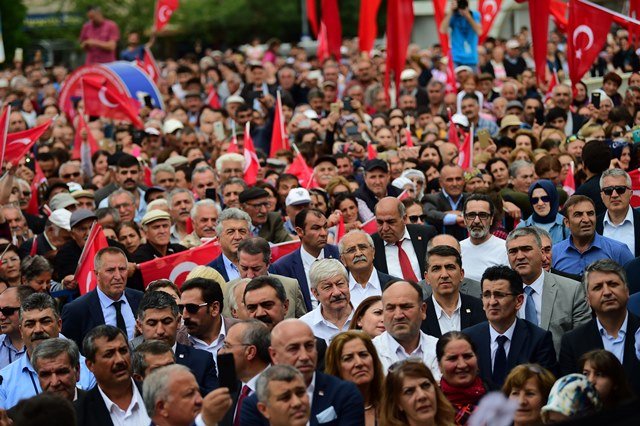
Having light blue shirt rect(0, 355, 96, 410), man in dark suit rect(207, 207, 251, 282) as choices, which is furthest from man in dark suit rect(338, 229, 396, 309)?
light blue shirt rect(0, 355, 96, 410)

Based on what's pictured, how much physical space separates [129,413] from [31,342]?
1.53 m

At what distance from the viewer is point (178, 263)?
493 inches

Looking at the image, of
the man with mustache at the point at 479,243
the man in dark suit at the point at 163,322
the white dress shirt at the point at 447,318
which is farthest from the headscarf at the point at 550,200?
the man in dark suit at the point at 163,322

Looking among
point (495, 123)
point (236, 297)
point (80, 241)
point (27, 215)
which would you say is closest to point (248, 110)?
point (495, 123)

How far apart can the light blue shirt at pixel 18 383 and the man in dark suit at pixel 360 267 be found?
7.59 feet

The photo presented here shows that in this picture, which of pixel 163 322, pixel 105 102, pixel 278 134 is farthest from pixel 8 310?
pixel 105 102

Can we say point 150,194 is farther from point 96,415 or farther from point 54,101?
point 54,101

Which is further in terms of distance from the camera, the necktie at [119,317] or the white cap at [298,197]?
the white cap at [298,197]

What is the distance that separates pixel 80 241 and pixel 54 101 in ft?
37.8

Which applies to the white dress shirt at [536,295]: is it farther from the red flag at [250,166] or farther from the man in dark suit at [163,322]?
the red flag at [250,166]

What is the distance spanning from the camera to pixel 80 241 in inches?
514

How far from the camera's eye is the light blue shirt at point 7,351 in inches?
419

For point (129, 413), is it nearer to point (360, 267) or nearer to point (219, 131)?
point (360, 267)

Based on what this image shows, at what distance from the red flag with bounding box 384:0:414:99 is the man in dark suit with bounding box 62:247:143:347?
35.9 feet
